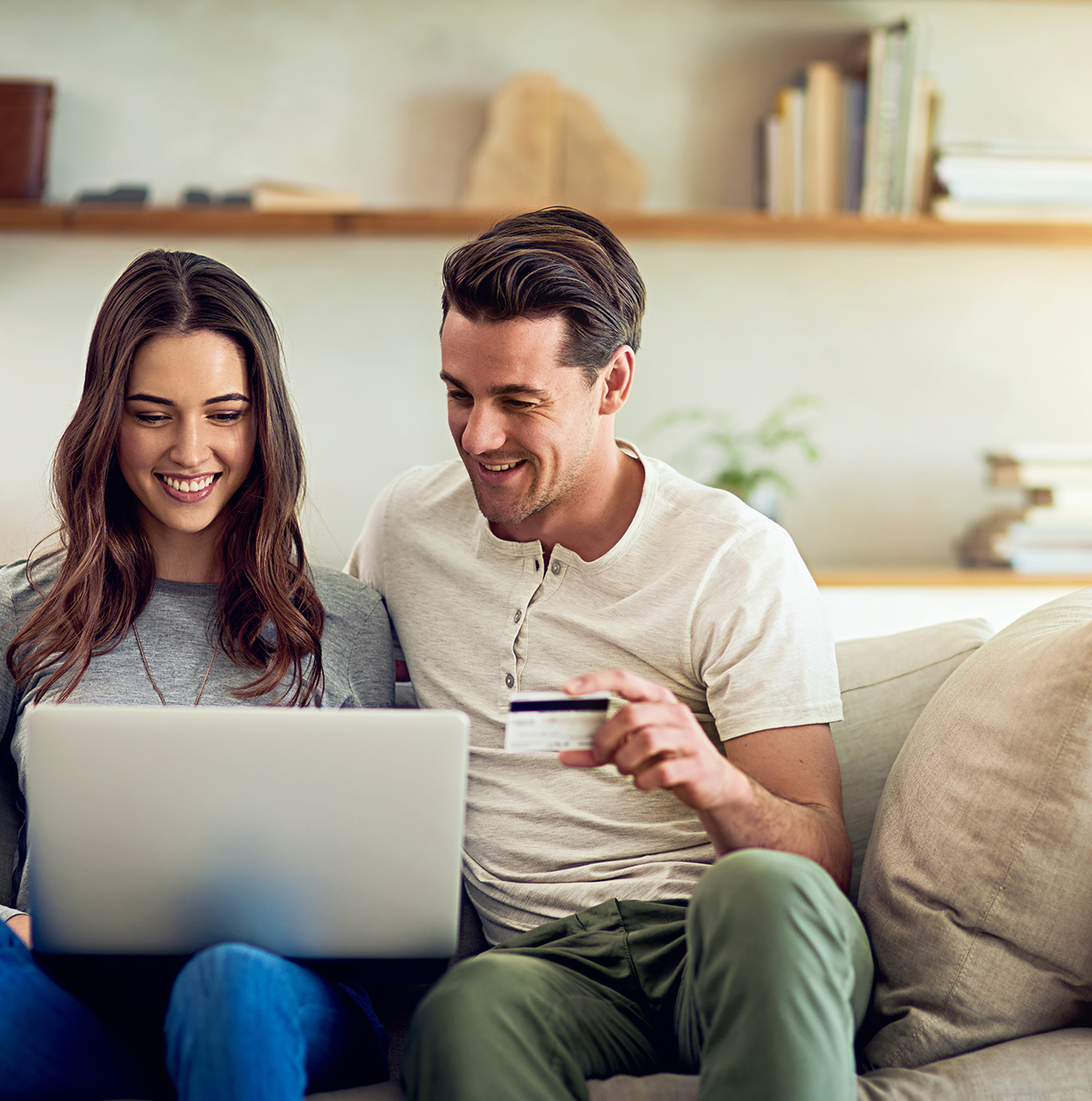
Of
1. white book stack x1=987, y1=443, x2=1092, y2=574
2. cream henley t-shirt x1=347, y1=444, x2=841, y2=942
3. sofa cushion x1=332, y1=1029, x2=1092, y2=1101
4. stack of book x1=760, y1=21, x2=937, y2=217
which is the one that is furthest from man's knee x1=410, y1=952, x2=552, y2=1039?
stack of book x1=760, y1=21, x2=937, y2=217

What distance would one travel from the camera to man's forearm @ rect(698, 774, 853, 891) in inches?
41.9

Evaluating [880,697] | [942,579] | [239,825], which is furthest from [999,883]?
[942,579]

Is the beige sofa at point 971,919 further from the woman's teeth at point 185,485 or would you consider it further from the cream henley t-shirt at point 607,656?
the woman's teeth at point 185,485

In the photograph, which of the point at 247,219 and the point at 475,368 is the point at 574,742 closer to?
the point at 475,368

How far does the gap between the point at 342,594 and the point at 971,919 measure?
0.84 metres

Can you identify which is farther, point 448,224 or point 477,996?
point 448,224

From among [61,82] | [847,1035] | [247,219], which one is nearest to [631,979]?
[847,1035]

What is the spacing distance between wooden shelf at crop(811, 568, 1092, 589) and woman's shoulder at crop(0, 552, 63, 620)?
1610 millimetres

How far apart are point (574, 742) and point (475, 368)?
58 centimetres

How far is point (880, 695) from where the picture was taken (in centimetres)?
143

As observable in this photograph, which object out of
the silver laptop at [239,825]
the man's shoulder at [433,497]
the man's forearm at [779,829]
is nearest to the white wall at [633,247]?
the man's shoulder at [433,497]

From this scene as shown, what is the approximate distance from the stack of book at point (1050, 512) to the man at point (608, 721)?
1362mm

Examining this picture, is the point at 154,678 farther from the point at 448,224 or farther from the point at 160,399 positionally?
the point at 448,224

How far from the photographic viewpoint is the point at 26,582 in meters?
1.39
